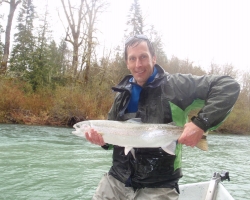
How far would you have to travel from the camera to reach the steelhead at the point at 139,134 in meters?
2.64

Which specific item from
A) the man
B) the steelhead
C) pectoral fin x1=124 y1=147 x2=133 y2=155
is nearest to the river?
the man

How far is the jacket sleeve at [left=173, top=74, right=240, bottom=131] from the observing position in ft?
8.13

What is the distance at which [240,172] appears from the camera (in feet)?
25.6

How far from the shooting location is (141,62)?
2953 millimetres

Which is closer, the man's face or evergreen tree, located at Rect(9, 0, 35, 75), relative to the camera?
the man's face

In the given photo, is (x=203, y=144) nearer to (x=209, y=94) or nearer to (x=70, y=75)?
(x=209, y=94)

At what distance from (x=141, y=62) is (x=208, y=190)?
212 centimetres

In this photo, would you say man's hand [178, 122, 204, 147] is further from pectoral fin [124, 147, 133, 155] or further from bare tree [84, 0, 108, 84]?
bare tree [84, 0, 108, 84]

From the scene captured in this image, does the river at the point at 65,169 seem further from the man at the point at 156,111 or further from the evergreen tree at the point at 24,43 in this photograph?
the evergreen tree at the point at 24,43

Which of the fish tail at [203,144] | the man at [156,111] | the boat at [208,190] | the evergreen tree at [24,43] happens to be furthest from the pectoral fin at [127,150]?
the evergreen tree at [24,43]

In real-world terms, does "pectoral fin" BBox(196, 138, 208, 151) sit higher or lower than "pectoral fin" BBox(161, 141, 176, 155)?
higher

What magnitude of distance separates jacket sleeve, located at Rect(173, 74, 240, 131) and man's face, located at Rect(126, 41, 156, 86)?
12.8 inches

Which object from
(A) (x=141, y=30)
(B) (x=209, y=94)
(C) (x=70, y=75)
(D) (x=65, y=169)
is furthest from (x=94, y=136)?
(A) (x=141, y=30)

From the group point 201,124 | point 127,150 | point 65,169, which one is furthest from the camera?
point 65,169
